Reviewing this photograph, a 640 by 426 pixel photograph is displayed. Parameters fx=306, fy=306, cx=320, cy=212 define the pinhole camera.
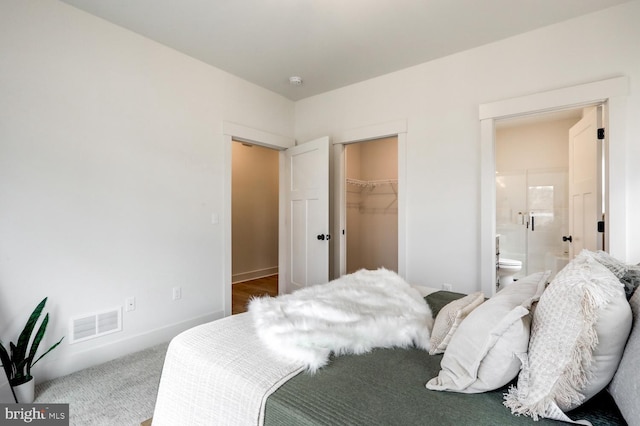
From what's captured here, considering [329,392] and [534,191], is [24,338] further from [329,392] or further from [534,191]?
[534,191]

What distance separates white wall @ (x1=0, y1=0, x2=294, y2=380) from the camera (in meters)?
2.07

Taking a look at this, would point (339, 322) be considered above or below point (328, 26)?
below

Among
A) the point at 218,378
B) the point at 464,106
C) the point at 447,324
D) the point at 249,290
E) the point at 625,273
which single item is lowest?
the point at 249,290

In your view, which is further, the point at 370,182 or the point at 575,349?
the point at 370,182

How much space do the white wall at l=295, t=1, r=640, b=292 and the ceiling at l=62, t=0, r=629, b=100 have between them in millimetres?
137

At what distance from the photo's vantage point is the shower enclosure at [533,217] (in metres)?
4.28

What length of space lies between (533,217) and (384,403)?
15.4 feet

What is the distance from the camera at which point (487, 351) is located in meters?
0.91

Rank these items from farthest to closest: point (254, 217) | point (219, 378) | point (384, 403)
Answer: point (254, 217), point (219, 378), point (384, 403)

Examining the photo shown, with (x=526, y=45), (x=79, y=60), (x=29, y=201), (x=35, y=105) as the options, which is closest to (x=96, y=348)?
(x=29, y=201)

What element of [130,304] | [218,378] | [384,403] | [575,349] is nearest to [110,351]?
[130,304]

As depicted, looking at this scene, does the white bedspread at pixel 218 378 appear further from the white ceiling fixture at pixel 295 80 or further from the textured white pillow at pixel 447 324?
the white ceiling fixture at pixel 295 80

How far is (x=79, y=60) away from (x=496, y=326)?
10.2ft

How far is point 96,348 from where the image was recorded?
7.82 feet
